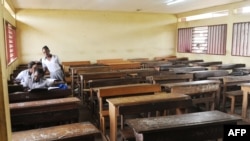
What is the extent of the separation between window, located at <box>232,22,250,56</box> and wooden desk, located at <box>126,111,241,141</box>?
5153mm

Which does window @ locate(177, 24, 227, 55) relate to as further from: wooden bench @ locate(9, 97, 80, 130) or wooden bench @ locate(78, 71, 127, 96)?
wooden bench @ locate(9, 97, 80, 130)

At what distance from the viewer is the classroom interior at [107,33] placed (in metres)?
7.94

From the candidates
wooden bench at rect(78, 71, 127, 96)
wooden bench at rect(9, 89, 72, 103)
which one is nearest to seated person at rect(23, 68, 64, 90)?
wooden bench at rect(9, 89, 72, 103)

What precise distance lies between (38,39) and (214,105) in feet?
21.5

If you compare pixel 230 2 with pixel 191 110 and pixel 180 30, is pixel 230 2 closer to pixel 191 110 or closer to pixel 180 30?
pixel 180 30

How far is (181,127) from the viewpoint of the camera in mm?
2225

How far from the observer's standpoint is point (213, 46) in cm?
816

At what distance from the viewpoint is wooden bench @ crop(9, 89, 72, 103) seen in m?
3.28

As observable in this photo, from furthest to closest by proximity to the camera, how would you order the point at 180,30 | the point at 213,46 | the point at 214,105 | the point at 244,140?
the point at 180,30 → the point at 213,46 → the point at 214,105 → the point at 244,140

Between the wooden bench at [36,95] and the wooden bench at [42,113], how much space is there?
28 cm

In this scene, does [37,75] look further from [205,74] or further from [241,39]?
[241,39]

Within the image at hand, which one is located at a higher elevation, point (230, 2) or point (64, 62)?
point (230, 2)

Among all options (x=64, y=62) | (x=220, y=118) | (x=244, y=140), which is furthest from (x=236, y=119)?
(x=64, y=62)

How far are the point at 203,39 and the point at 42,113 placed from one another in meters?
7.20
